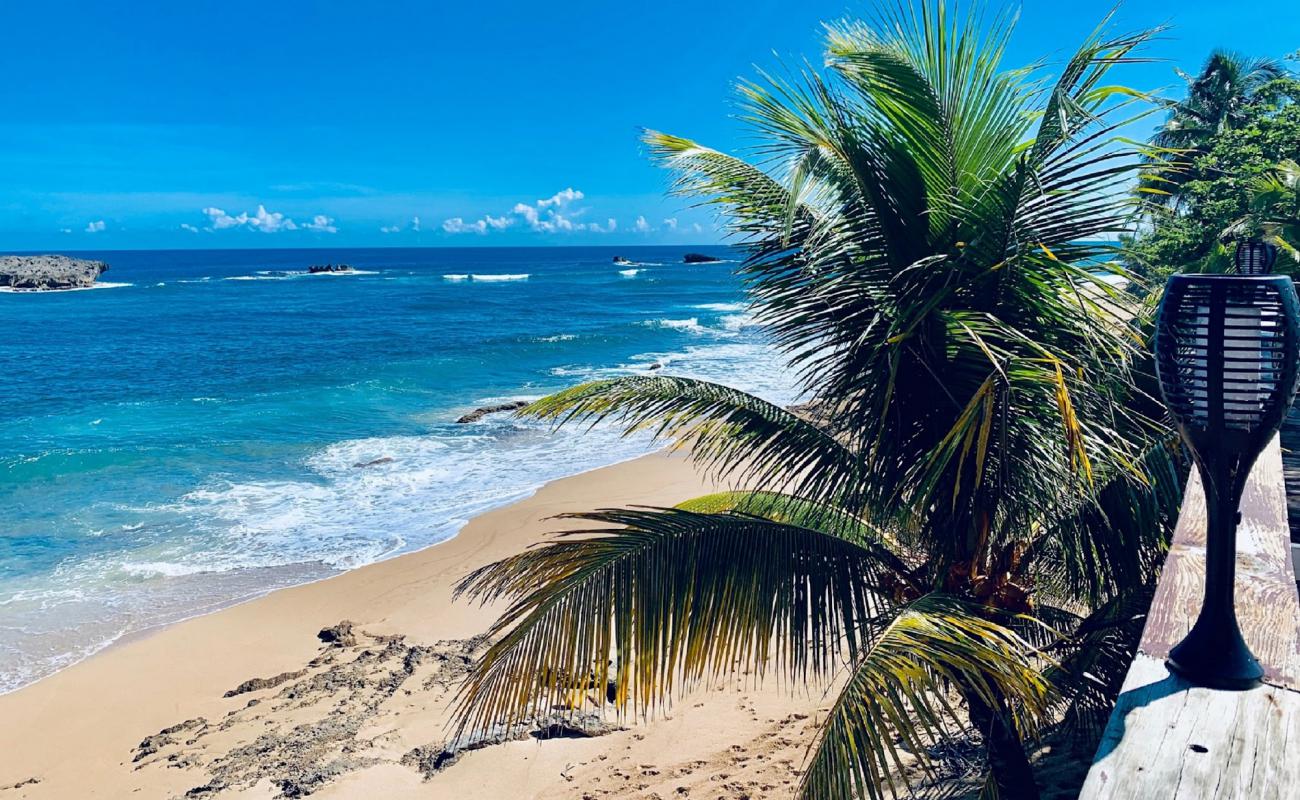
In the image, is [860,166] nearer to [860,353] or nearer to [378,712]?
[860,353]

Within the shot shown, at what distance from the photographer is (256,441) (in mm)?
19219

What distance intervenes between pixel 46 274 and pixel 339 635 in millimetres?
74737

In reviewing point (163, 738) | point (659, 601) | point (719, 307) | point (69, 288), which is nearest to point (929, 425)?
point (659, 601)

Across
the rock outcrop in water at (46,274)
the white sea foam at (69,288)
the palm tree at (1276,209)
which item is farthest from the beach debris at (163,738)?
the rock outcrop in water at (46,274)

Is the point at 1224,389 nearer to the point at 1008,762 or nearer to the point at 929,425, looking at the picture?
the point at 929,425

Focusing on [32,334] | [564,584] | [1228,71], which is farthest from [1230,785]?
[32,334]

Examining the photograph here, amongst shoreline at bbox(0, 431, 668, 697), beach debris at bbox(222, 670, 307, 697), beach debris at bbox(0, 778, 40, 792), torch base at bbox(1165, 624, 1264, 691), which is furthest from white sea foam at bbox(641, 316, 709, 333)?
torch base at bbox(1165, 624, 1264, 691)

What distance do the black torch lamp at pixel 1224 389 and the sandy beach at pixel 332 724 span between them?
4.72 m

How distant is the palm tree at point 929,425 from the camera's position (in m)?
3.48

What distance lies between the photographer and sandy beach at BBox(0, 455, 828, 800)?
6.43 m

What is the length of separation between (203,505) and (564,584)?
13.1m

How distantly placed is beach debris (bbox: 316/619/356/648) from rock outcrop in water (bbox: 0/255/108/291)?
7225 cm

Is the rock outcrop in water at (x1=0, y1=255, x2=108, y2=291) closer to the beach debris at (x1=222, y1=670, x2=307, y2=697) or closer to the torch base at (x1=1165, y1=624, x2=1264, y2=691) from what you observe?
the beach debris at (x1=222, y1=670, x2=307, y2=697)

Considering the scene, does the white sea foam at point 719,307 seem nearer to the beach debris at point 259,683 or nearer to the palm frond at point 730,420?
the beach debris at point 259,683
